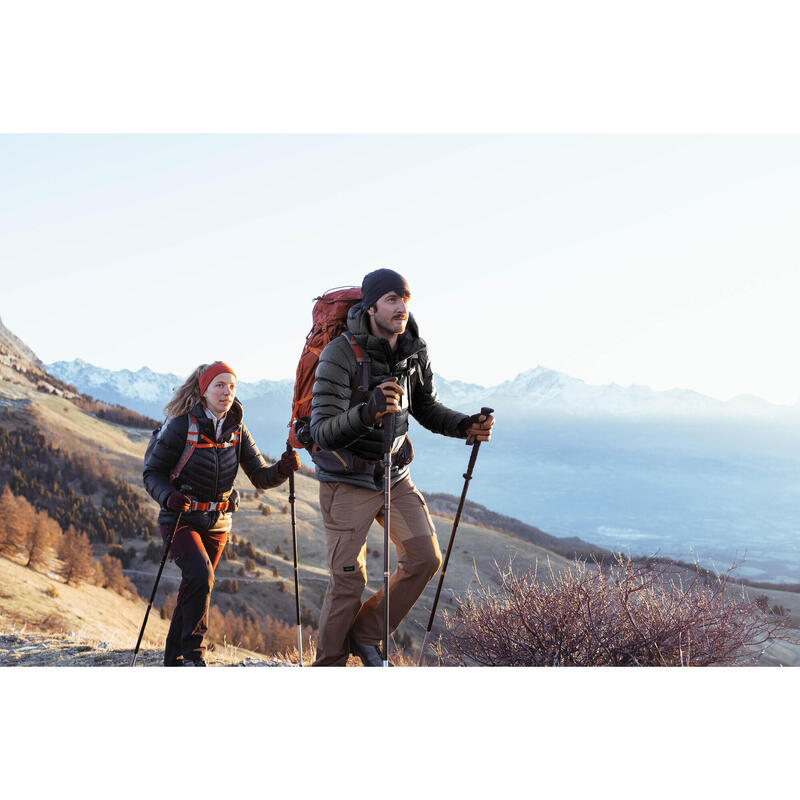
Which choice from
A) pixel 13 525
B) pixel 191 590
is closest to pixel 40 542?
pixel 13 525

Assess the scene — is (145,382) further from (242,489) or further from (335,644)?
(335,644)

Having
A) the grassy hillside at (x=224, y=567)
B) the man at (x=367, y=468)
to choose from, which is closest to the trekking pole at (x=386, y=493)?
the man at (x=367, y=468)

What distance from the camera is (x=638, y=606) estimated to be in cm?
532

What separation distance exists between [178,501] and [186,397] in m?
0.72

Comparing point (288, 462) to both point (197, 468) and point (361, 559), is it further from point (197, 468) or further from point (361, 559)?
point (361, 559)

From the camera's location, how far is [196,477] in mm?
4648

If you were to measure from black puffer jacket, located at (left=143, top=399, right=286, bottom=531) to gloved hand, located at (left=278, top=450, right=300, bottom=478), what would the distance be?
5 cm

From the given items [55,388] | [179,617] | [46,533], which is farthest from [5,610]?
[55,388]

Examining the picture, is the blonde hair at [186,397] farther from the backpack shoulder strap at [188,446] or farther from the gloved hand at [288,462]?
the gloved hand at [288,462]

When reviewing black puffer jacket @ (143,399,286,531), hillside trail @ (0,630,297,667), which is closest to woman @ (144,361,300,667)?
black puffer jacket @ (143,399,286,531)

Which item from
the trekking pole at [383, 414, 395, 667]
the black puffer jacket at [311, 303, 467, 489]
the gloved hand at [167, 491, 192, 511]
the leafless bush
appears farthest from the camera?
the leafless bush

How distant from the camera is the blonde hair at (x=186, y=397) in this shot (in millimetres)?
4699

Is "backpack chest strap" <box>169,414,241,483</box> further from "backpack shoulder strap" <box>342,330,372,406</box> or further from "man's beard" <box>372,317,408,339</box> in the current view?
"man's beard" <box>372,317,408,339</box>

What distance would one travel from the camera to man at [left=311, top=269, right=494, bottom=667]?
4125 millimetres
